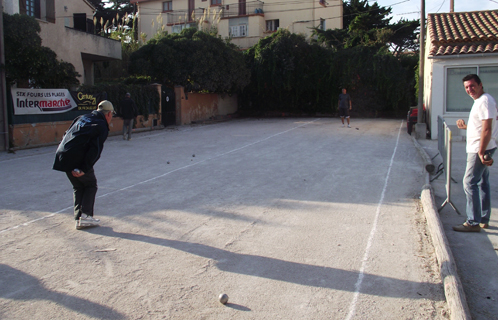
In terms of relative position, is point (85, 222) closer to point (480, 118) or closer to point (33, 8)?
point (480, 118)

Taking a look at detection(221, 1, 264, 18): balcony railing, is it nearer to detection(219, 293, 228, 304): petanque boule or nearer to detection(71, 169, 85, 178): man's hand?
detection(71, 169, 85, 178): man's hand

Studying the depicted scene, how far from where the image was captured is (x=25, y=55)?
13.8 m

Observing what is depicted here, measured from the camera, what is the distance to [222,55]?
2630cm

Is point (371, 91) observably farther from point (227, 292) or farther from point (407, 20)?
point (227, 292)

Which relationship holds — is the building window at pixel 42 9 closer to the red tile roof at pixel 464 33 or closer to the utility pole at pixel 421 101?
the utility pole at pixel 421 101

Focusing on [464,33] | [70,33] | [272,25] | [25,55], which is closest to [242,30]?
[272,25]

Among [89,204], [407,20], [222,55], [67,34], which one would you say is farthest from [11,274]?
[407,20]

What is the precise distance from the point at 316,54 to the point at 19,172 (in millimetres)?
24676

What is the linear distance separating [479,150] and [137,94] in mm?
17511

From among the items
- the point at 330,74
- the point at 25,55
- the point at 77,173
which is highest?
the point at 330,74

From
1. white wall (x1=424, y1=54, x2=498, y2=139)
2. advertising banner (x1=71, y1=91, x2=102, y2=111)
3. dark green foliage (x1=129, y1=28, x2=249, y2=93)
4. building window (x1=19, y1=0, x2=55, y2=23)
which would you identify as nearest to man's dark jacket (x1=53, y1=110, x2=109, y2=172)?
advertising banner (x1=71, y1=91, x2=102, y2=111)

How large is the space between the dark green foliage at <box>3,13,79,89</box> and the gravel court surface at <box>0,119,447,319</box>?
5.58 metres

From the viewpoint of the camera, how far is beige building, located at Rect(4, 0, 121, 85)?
64.6 feet

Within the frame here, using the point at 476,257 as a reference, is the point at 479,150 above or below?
above
